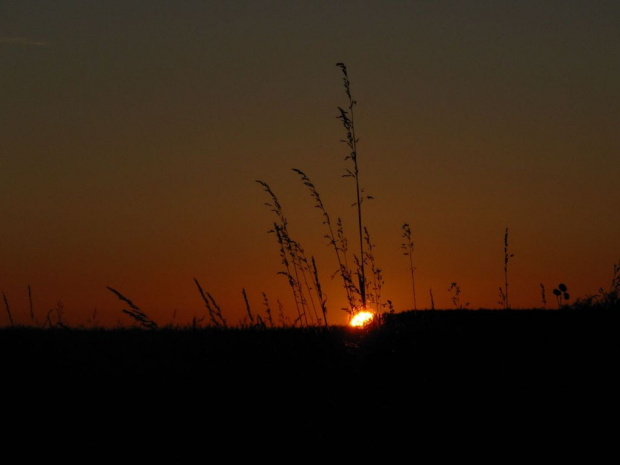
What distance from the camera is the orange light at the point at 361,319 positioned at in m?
6.14

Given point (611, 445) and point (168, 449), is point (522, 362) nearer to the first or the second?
point (611, 445)

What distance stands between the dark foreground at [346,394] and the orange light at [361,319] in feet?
0.45

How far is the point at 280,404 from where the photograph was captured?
4.82 metres

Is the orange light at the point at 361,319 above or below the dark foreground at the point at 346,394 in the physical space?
above

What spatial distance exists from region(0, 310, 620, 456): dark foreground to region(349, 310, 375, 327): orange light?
0.45ft

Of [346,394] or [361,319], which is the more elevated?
[361,319]

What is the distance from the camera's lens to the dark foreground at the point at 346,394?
4.36 m

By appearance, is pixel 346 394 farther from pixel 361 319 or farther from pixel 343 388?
pixel 361 319

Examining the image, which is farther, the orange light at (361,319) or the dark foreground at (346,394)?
the orange light at (361,319)

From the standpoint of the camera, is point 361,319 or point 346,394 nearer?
point 346,394

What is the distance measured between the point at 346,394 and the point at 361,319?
1392 millimetres

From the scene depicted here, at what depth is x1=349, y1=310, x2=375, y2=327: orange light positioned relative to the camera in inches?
242

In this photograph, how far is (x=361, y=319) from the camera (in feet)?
20.3

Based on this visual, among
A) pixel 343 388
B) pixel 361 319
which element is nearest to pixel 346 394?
pixel 343 388
